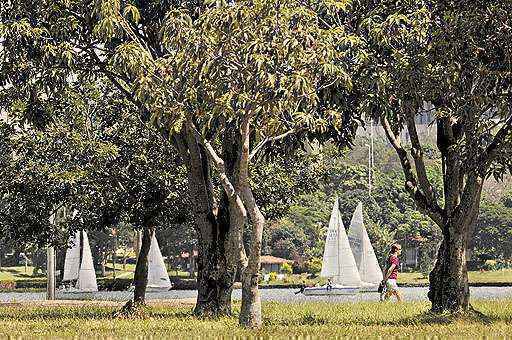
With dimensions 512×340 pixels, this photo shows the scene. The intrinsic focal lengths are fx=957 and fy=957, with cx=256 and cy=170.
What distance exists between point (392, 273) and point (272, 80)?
49.0 ft

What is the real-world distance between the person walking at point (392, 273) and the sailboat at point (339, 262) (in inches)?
836

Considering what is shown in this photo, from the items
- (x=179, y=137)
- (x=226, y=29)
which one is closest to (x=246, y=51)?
(x=226, y=29)

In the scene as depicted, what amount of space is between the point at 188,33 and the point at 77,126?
13.2 metres

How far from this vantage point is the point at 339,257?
5197 centimetres

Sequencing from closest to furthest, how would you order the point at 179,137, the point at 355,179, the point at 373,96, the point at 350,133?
the point at 373,96, the point at 350,133, the point at 179,137, the point at 355,179

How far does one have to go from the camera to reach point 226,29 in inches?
671

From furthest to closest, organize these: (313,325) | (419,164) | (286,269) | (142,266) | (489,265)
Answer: (286,269) < (489,265) < (142,266) < (419,164) < (313,325)

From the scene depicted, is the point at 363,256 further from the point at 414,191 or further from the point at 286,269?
the point at 286,269

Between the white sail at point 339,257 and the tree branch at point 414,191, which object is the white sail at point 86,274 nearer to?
the white sail at point 339,257

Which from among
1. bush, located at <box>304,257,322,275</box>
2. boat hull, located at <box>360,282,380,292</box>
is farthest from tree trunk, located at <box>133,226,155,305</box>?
bush, located at <box>304,257,322,275</box>

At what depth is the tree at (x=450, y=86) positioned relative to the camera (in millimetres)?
17172

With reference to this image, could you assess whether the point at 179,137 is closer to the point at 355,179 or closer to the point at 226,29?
the point at 226,29

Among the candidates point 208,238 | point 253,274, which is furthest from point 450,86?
point 208,238

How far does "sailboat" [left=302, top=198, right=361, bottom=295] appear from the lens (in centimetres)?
5188
